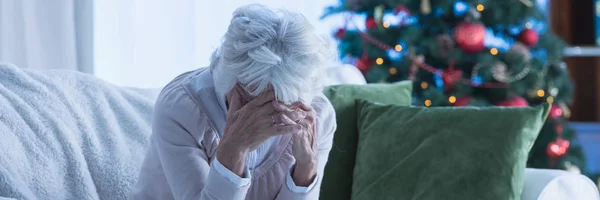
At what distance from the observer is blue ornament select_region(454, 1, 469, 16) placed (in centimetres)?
392

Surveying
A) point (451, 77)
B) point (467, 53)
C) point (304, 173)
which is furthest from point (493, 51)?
point (304, 173)

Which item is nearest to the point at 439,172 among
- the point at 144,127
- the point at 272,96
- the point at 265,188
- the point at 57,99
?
the point at 265,188

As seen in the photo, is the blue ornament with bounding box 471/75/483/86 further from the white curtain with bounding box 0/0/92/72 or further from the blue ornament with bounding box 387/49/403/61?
the white curtain with bounding box 0/0/92/72

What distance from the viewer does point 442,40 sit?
12.6 feet

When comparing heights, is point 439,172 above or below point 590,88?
above

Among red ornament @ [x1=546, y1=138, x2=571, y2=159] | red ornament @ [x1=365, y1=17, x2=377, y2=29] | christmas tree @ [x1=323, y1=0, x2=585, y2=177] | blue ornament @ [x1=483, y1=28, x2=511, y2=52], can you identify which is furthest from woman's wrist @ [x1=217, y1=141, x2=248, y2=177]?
red ornament @ [x1=546, y1=138, x2=571, y2=159]

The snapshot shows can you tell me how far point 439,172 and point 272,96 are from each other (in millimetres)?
614

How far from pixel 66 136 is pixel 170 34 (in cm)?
150

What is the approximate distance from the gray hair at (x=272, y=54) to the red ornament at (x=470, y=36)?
2.35m

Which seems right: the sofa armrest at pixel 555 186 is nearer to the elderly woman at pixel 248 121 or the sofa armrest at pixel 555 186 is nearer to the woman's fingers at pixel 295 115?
the elderly woman at pixel 248 121

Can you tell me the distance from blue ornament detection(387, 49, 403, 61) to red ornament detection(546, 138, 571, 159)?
2.96 ft

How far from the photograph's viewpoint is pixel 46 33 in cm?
275

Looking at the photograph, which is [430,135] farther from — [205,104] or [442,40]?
[442,40]

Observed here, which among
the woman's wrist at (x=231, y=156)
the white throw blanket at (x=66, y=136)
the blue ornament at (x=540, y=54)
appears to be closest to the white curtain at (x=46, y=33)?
the white throw blanket at (x=66, y=136)
